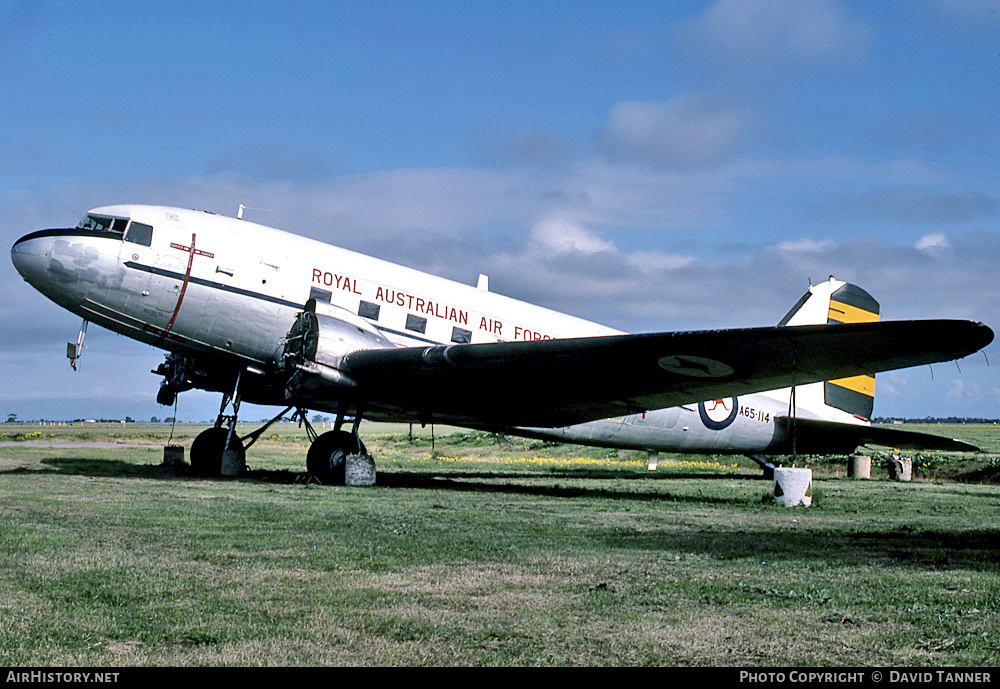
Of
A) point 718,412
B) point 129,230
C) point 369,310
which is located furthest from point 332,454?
point 718,412

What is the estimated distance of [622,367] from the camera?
1555cm

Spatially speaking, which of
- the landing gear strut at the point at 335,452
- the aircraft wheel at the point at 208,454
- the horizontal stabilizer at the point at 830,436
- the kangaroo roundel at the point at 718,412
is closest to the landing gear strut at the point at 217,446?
the aircraft wheel at the point at 208,454

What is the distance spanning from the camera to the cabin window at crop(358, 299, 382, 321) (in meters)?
18.1

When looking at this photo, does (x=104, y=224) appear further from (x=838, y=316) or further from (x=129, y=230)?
(x=838, y=316)

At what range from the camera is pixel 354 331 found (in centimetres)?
1730

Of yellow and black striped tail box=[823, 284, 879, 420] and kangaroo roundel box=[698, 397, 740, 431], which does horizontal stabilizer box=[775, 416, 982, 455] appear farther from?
kangaroo roundel box=[698, 397, 740, 431]

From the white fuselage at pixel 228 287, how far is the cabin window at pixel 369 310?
20 millimetres

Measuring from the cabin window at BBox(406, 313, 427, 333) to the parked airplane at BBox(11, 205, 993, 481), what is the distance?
48 millimetres

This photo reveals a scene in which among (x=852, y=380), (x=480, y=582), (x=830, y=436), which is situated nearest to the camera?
(x=480, y=582)

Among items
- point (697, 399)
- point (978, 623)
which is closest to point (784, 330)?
point (697, 399)

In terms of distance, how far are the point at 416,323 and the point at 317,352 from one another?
270cm

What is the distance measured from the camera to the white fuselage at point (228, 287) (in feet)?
53.6
